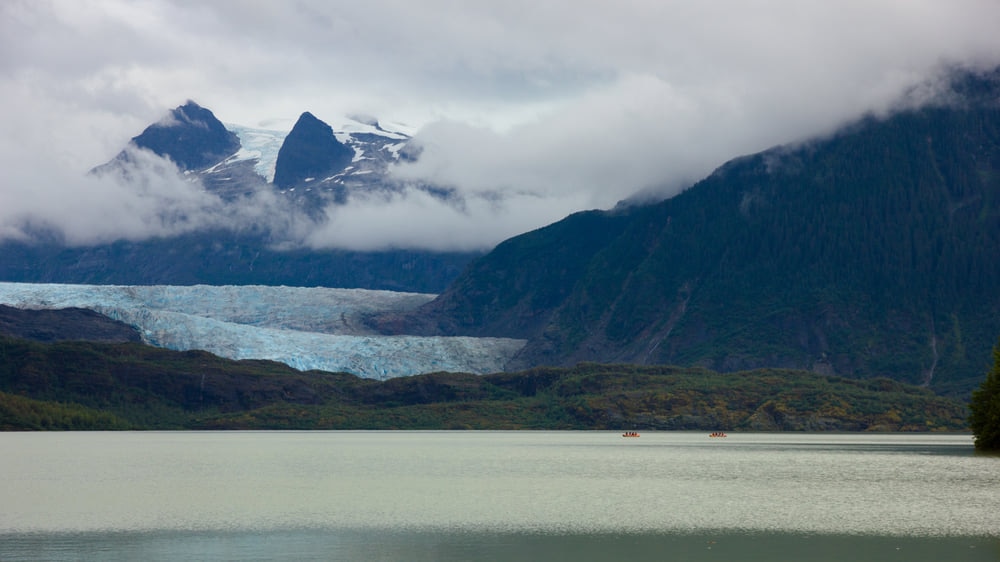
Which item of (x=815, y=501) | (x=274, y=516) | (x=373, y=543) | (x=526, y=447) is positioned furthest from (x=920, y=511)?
(x=526, y=447)

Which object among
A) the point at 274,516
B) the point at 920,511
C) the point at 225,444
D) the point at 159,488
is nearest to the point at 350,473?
the point at 159,488

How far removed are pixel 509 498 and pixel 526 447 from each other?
75.1m

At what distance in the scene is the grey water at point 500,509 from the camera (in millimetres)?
49375

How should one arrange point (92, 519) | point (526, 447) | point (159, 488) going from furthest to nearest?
point (526, 447) → point (159, 488) → point (92, 519)

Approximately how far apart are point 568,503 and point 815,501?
1361cm

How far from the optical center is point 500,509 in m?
64.9

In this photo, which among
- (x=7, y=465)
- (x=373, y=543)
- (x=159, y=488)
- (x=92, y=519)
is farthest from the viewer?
(x=7, y=465)

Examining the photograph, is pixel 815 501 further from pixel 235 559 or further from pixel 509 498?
pixel 235 559

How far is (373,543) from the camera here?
51.2 m

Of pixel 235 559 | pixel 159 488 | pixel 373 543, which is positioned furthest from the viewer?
pixel 159 488

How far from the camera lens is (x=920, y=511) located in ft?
204

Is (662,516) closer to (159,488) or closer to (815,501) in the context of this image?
(815,501)

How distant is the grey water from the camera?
49.4m

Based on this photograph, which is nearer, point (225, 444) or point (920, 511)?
point (920, 511)
